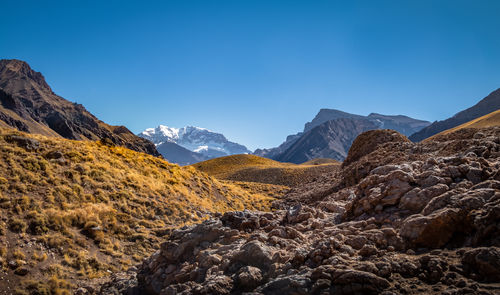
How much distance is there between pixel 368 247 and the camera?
6.52 m

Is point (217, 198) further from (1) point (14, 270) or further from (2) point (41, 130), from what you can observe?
(2) point (41, 130)

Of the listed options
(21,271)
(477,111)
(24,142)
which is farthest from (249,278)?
(477,111)

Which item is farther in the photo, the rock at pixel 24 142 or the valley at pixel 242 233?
the rock at pixel 24 142

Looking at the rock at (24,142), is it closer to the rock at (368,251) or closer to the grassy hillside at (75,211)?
the grassy hillside at (75,211)

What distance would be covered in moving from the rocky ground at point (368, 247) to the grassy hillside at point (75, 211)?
7.16ft

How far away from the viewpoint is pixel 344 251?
6.71 m

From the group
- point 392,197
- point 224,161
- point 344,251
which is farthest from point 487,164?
point 224,161

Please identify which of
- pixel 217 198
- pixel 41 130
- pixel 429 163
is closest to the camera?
pixel 429 163

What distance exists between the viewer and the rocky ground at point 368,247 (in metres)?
5.30

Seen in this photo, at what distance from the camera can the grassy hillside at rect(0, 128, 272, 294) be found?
10.4m

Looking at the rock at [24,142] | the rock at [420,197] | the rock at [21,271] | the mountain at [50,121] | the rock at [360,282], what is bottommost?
the rock at [360,282]

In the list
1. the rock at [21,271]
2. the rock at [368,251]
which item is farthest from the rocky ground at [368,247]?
the rock at [21,271]

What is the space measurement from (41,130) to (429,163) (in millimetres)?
137755


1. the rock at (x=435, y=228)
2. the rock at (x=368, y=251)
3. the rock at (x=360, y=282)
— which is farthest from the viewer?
the rock at (x=368, y=251)
